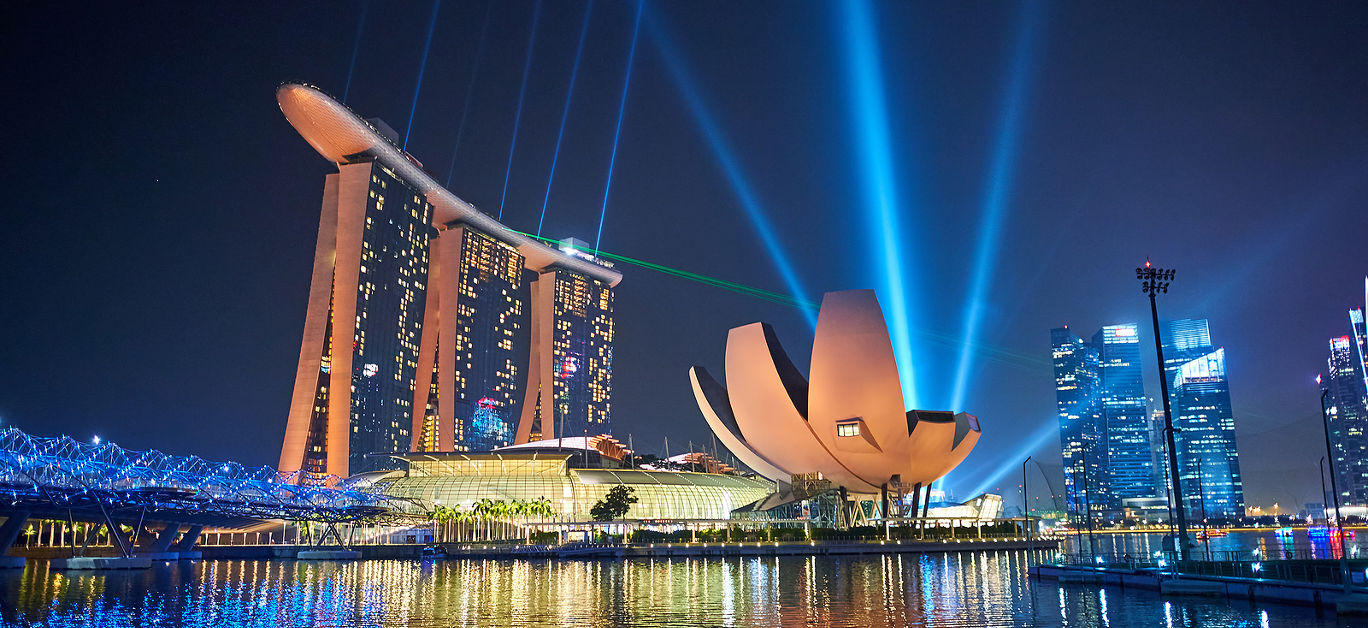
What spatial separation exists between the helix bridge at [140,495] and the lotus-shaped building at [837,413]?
29.5m

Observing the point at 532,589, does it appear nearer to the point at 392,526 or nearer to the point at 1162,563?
the point at 1162,563

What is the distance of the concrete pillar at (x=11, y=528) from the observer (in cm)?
4869

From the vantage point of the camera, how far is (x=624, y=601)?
26312mm

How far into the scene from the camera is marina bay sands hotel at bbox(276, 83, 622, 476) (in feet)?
343

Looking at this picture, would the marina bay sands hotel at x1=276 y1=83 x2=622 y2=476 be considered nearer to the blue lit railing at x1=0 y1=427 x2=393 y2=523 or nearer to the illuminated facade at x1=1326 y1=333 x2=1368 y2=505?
the blue lit railing at x1=0 y1=427 x2=393 y2=523

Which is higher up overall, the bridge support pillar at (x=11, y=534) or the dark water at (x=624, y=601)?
the bridge support pillar at (x=11, y=534)

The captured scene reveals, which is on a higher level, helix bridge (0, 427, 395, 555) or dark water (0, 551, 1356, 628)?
helix bridge (0, 427, 395, 555)

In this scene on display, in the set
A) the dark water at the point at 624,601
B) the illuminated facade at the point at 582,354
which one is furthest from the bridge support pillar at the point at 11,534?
the illuminated facade at the point at 582,354

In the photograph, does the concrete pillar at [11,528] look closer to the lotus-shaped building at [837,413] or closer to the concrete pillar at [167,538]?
the concrete pillar at [167,538]

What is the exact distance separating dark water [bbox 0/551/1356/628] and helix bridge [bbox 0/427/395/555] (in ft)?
25.9

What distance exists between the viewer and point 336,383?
104688 mm

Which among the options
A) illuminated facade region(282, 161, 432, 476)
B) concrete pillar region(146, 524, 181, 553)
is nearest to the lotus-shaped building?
concrete pillar region(146, 524, 181, 553)

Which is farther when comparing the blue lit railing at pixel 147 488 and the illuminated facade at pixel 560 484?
the illuminated facade at pixel 560 484

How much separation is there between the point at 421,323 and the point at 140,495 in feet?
248
